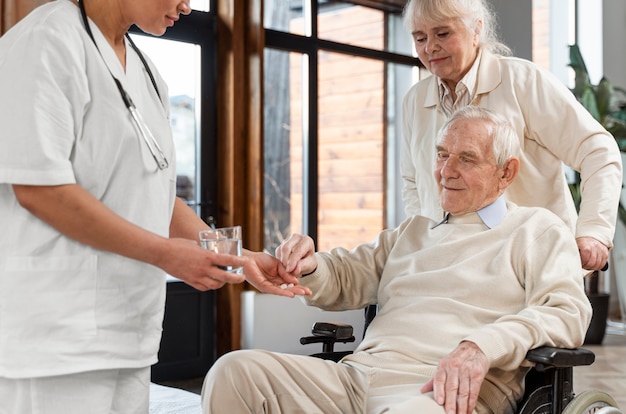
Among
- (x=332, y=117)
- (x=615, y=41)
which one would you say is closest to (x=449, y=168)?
(x=332, y=117)

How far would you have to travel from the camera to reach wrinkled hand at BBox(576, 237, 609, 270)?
208 centimetres

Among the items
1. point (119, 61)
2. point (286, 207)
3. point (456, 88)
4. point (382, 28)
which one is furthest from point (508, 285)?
point (382, 28)

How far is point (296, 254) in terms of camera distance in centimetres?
196

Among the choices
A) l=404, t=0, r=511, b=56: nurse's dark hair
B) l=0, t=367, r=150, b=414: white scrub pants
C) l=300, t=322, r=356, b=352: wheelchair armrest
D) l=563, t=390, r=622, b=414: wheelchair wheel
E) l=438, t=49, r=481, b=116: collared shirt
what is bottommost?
l=563, t=390, r=622, b=414: wheelchair wheel

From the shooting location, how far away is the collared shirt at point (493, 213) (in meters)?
2.05

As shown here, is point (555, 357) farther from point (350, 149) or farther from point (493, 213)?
point (350, 149)

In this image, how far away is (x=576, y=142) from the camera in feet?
7.52

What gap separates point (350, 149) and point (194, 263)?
14.7 ft

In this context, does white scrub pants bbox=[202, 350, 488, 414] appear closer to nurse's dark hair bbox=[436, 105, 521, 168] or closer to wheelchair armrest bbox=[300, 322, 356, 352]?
wheelchair armrest bbox=[300, 322, 356, 352]

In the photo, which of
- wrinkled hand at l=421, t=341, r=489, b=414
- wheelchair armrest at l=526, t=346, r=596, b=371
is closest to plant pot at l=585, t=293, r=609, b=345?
wheelchair armrest at l=526, t=346, r=596, b=371

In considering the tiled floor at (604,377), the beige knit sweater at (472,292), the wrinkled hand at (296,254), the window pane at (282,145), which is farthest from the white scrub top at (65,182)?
the window pane at (282,145)

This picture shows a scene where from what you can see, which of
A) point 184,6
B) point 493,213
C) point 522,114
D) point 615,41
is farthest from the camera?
point 615,41

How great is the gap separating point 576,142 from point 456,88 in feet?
1.24

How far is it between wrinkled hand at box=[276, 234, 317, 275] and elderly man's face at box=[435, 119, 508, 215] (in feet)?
1.27
